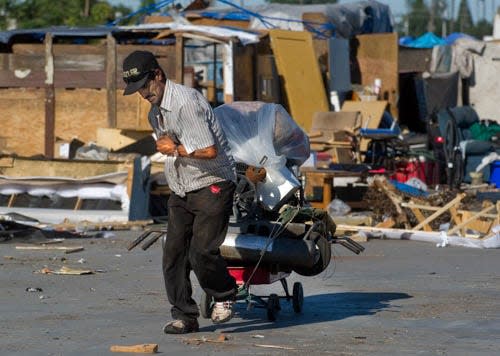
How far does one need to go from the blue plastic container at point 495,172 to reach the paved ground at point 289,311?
9.88 meters

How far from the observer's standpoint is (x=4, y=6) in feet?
128

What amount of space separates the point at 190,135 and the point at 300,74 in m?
17.5

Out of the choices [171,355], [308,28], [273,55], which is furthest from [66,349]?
[308,28]

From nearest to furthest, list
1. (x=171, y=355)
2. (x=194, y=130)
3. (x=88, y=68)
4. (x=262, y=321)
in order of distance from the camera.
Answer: (x=171, y=355), (x=194, y=130), (x=262, y=321), (x=88, y=68)

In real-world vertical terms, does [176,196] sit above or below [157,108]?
below

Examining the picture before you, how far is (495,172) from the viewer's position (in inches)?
925

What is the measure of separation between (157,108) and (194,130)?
0.35m

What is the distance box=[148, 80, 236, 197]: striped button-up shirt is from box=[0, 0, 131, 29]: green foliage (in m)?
30.2

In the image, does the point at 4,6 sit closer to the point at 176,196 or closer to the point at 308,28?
the point at 308,28

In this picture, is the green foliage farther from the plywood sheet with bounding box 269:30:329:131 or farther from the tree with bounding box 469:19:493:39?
the tree with bounding box 469:19:493:39

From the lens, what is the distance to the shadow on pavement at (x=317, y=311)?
888cm

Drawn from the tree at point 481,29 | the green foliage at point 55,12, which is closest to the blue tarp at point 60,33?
the green foliage at point 55,12

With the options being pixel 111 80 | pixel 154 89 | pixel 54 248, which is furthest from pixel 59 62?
pixel 154 89

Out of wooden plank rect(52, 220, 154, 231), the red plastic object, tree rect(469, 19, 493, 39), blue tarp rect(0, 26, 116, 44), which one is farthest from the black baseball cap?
tree rect(469, 19, 493, 39)
